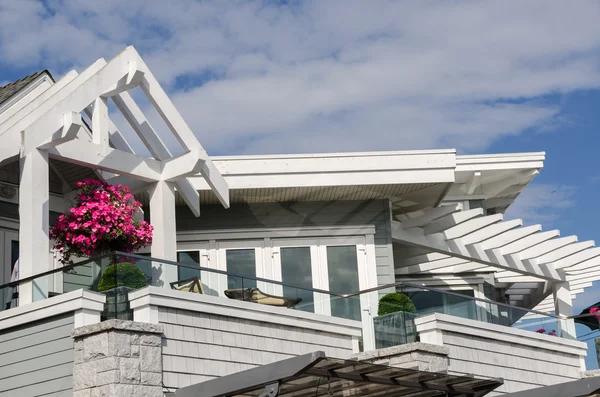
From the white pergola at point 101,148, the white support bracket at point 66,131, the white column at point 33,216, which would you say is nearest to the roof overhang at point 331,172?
the white pergola at point 101,148

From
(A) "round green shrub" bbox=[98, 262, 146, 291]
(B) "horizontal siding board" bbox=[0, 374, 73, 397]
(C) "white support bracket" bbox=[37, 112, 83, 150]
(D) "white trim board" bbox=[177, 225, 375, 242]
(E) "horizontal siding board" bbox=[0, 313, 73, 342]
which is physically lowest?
(B) "horizontal siding board" bbox=[0, 374, 73, 397]

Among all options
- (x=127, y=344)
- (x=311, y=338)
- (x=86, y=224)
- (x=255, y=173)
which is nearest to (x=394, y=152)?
(x=255, y=173)

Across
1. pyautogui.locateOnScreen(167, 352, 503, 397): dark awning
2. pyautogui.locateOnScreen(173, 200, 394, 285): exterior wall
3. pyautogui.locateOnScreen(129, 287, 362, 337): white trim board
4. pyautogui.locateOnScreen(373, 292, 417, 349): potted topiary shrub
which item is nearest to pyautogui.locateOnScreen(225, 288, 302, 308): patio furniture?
Result: pyautogui.locateOnScreen(129, 287, 362, 337): white trim board

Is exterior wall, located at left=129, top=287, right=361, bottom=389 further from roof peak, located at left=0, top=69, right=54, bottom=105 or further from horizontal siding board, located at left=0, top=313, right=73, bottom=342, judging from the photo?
roof peak, located at left=0, top=69, right=54, bottom=105

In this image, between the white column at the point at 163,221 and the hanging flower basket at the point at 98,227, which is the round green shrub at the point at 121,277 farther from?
the white column at the point at 163,221

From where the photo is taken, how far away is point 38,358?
12.0 m

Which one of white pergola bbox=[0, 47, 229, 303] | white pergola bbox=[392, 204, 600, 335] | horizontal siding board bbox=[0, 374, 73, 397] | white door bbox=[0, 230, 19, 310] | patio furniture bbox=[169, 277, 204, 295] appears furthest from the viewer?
white pergola bbox=[392, 204, 600, 335]

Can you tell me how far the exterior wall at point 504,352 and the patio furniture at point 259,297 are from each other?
→ 1.96 m

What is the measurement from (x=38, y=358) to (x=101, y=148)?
367cm

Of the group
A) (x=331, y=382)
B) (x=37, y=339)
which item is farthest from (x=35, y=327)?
(x=331, y=382)

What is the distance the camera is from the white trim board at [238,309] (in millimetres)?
11945

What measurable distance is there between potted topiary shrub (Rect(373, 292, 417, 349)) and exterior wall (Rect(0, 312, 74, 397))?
466 cm

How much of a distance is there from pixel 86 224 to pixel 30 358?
2.50 m

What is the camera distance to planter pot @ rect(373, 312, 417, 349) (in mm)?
14172
